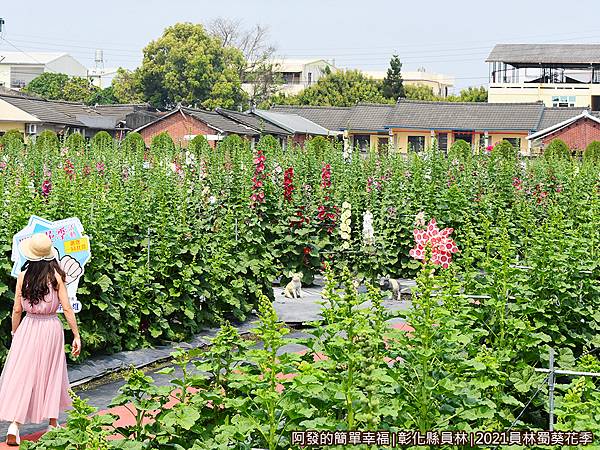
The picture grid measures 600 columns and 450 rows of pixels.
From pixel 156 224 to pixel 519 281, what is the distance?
3.53 meters

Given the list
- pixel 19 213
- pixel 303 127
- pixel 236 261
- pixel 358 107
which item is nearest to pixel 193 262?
pixel 236 261

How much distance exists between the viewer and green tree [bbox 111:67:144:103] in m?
62.3

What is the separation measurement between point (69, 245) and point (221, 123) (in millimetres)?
36188

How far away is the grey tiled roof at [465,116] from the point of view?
47375 mm

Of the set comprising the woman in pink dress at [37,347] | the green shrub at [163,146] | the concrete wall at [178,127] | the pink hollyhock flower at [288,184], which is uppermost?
the concrete wall at [178,127]

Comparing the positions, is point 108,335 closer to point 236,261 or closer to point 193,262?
point 193,262

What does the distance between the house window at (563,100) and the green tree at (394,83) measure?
37.0 feet

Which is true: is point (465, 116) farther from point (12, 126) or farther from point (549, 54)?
point (12, 126)

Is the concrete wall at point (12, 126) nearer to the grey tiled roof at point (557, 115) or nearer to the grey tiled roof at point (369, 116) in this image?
the grey tiled roof at point (369, 116)

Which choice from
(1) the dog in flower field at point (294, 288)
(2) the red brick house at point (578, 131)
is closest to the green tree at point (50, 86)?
(2) the red brick house at point (578, 131)

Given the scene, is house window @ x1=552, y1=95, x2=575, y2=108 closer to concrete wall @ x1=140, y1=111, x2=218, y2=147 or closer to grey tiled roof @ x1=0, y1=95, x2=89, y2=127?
concrete wall @ x1=140, y1=111, x2=218, y2=147

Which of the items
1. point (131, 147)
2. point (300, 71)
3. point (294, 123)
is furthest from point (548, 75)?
point (131, 147)

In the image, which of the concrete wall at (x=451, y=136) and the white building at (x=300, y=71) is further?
the white building at (x=300, y=71)

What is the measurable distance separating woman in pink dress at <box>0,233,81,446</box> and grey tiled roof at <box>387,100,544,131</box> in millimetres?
42434
